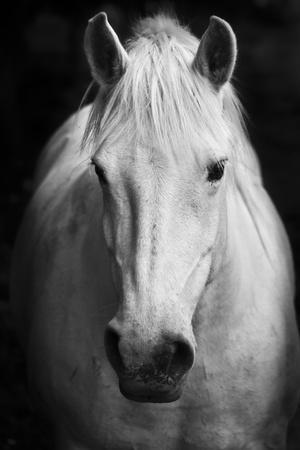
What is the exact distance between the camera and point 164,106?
2.62 meters

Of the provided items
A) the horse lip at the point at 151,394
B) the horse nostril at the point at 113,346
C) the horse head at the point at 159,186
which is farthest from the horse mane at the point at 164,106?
the horse lip at the point at 151,394

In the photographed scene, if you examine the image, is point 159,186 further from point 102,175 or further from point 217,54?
point 217,54

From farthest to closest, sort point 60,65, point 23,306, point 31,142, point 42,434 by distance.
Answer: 1. point 60,65
2. point 31,142
3. point 42,434
4. point 23,306

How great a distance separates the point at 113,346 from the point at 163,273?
262 mm

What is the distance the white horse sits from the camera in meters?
2.44

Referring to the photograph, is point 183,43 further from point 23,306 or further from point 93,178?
point 23,306

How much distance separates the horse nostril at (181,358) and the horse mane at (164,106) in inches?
22.8

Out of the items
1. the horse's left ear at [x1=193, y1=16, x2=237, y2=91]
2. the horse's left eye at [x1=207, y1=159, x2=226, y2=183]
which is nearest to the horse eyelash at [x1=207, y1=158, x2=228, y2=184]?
the horse's left eye at [x1=207, y1=159, x2=226, y2=183]

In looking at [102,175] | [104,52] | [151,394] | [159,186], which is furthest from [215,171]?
[151,394]

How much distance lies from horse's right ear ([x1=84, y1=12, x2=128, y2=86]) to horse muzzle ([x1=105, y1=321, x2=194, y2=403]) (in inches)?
34.5

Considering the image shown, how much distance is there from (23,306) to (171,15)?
158 cm

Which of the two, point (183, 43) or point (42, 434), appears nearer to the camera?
point (183, 43)

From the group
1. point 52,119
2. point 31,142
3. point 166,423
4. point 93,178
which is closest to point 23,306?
point 93,178

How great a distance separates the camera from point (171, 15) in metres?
3.24
